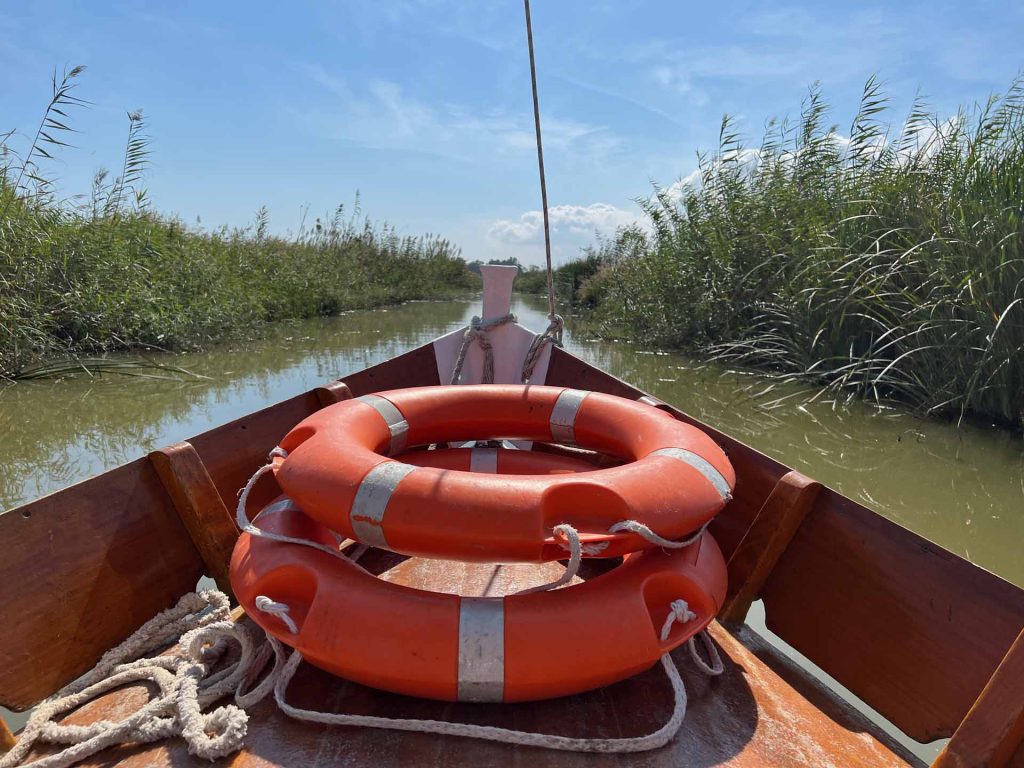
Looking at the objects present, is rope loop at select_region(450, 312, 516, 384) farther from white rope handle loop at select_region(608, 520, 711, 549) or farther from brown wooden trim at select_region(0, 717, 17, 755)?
brown wooden trim at select_region(0, 717, 17, 755)

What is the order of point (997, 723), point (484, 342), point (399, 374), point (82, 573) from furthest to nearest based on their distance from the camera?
1. point (484, 342)
2. point (399, 374)
3. point (82, 573)
4. point (997, 723)

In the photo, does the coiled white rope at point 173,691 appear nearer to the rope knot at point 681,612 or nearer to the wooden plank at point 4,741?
the wooden plank at point 4,741

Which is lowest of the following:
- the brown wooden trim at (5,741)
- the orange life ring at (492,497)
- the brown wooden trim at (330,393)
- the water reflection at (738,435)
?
the water reflection at (738,435)

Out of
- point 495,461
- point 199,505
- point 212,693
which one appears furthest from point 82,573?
point 495,461

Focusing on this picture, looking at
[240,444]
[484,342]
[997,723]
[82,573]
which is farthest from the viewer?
[484,342]

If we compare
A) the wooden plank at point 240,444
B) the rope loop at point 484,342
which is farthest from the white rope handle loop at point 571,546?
the rope loop at point 484,342

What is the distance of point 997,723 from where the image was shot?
100 cm

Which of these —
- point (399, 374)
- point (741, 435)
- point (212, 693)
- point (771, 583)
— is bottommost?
point (741, 435)

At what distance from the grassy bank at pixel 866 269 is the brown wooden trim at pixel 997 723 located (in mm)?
2991

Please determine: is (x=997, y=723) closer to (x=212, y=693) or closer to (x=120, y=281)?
(x=212, y=693)

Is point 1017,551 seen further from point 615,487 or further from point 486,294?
point 486,294

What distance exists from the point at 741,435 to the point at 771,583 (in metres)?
2.38

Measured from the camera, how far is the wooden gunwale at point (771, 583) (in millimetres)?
1185

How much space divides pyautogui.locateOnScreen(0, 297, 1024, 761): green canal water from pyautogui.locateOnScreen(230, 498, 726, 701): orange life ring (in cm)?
72
